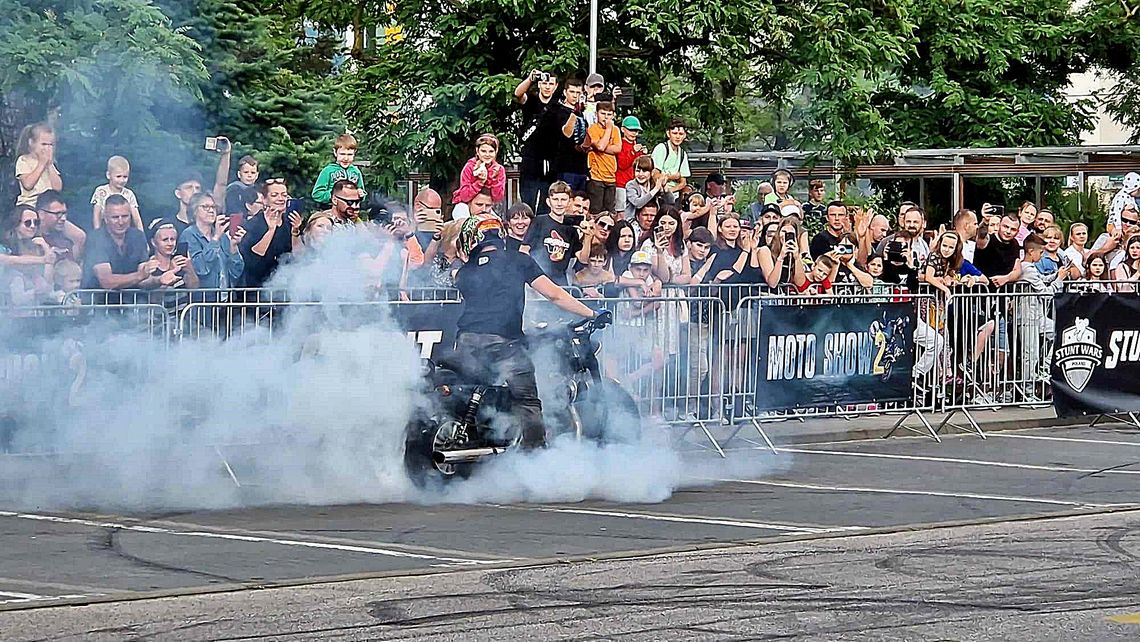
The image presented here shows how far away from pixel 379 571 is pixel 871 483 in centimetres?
434

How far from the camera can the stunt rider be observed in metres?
10.4

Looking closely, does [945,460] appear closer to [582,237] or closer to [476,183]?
[582,237]

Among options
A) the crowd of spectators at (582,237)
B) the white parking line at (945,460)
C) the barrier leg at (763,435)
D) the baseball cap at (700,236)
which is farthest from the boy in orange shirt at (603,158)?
the white parking line at (945,460)

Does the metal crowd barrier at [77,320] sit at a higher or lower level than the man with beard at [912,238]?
lower

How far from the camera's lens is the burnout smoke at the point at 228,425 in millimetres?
10273

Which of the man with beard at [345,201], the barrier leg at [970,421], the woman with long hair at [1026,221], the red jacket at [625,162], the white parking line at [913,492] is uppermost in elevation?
the red jacket at [625,162]

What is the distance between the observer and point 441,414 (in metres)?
10.4

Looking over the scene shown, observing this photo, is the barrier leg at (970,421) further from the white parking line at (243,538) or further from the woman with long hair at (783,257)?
the white parking line at (243,538)

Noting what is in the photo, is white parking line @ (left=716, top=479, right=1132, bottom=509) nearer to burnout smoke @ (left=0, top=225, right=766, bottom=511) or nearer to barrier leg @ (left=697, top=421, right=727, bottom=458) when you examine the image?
burnout smoke @ (left=0, top=225, right=766, bottom=511)

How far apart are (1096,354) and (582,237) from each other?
4401 millimetres

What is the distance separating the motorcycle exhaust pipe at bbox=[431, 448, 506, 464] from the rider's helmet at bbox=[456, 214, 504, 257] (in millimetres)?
1124

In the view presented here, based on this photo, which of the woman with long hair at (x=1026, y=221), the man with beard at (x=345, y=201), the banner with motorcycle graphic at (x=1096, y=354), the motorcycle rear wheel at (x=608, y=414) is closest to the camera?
the motorcycle rear wheel at (x=608, y=414)

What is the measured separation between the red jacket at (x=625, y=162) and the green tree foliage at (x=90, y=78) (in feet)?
12.1

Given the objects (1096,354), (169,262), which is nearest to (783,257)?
(1096,354)
